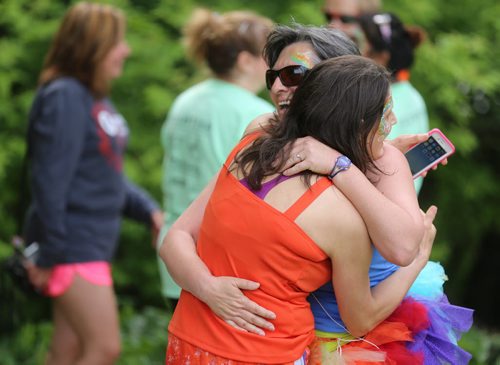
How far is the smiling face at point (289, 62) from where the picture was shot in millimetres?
2793

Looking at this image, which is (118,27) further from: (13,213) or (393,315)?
(393,315)

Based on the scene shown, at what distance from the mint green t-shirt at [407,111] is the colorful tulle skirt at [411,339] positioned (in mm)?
1136

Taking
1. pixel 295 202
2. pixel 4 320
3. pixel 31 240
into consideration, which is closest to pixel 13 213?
pixel 4 320

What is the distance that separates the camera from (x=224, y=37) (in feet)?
13.7

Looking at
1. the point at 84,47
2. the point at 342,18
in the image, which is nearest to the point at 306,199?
the point at 342,18

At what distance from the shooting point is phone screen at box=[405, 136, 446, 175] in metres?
2.90

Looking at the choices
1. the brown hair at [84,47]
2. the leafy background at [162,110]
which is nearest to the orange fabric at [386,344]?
the brown hair at [84,47]

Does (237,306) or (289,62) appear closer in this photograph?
(237,306)

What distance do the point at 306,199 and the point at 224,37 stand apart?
6.07 feet

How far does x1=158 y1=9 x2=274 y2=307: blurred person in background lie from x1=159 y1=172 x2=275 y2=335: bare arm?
1.16 metres

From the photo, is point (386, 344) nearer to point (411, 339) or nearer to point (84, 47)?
point (411, 339)

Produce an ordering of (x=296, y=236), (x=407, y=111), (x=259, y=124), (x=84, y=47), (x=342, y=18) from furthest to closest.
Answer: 1. (x=84, y=47)
2. (x=342, y=18)
3. (x=407, y=111)
4. (x=259, y=124)
5. (x=296, y=236)

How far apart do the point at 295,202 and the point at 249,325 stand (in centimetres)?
37

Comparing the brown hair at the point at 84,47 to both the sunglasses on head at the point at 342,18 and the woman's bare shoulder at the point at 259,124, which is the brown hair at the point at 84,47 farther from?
the woman's bare shoulder at the point at 259,124
